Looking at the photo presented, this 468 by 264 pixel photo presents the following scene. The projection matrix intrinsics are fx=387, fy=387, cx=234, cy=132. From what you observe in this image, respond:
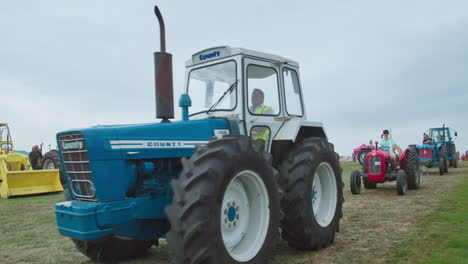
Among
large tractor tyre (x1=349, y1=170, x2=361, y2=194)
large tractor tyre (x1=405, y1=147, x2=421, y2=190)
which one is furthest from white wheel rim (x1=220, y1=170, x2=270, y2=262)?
large tractor tyre (x1=405, y1=147, x2=421, y2=190)

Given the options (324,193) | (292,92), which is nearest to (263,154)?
(324,193)

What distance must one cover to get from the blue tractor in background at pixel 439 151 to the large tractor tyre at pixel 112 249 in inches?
576

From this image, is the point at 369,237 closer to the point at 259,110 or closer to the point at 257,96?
the point at 259,110

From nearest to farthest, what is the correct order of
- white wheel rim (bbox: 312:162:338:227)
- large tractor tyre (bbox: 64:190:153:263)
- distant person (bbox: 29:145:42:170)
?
large tractor tyre (bbox: 64:190:153:263), white wheel rim (bbox: 312:162:338:227), distant person (bbox: 29:145:42:170)

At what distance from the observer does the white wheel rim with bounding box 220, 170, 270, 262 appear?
360 centimetres

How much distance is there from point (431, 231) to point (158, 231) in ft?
12.5

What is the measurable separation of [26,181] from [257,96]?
10065 millimetres

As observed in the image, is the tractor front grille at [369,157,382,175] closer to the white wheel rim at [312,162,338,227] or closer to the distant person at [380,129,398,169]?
the distant person at [380,129,398,169]

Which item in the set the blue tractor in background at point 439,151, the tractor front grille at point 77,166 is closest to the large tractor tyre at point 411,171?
the blue tractor in background at point 439,151

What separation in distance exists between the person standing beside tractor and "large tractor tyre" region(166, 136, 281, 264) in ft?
3.10

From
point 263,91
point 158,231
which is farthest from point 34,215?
point 263,91

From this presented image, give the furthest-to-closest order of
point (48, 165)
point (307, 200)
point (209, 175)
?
point (48, 165)
point (307, 200)
point (209, 175)

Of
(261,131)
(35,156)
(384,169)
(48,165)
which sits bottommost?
(384,169)

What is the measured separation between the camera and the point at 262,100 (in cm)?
491
